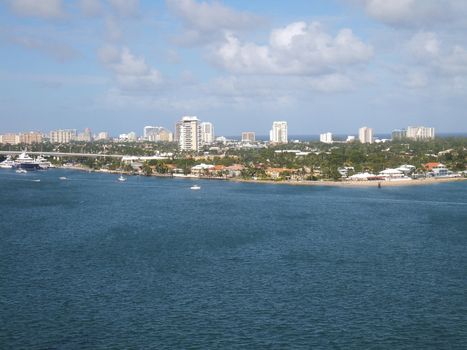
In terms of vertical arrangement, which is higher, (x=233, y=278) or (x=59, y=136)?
(x=59, y=136)

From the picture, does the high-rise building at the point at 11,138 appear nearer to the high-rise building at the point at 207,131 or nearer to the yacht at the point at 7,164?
the high-rise building at the point at 207,131

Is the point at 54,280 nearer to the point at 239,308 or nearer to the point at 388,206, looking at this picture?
the point at 239,308

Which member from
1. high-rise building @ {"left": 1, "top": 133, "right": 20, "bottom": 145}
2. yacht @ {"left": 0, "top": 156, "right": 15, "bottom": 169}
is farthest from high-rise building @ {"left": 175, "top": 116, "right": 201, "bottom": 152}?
high-rise building @ {"left": 1, "top": 133, "right": 20, "bottom": 145}

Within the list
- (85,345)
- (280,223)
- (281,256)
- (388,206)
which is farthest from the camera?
(388,206)

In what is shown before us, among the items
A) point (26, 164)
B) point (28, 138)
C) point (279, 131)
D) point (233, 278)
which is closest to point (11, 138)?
point (28, 138)

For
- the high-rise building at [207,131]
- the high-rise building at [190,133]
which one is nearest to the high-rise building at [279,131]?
the high-rise building at [207,131]

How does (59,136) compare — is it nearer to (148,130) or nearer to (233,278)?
(148,130)

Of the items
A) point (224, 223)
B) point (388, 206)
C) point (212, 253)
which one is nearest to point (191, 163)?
point (388, 206)

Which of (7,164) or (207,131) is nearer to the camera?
(7,164)

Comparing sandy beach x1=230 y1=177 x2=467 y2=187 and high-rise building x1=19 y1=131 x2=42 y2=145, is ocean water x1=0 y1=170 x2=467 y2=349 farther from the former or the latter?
high-rise building x1=19 y1=131 x2=42 y2=145
